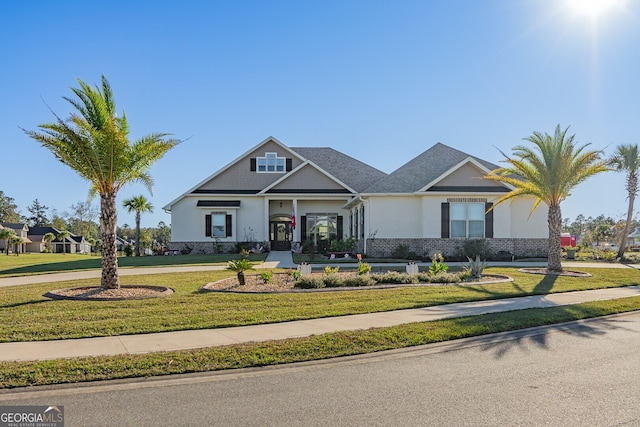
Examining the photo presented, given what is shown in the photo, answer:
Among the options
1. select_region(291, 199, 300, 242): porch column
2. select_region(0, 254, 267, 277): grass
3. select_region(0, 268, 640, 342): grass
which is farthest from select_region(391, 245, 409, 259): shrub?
select_region(0, 268, 640, 342): grass

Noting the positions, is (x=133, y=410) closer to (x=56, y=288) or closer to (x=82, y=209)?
(x=56, y=288)

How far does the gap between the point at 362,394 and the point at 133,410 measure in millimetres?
2470

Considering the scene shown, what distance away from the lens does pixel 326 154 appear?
133 ft

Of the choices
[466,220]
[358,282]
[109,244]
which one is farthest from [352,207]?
[109,244]

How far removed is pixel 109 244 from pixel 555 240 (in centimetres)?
1636

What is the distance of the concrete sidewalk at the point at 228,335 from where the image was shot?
7371mm

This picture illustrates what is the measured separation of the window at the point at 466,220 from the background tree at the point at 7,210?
321 feet

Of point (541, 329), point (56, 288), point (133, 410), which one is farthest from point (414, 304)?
point (56, 288)

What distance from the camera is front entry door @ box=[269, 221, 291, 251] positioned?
119 feet

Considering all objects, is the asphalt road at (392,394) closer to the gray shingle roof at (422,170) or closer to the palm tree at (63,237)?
the gray shingle roof at (422,170)

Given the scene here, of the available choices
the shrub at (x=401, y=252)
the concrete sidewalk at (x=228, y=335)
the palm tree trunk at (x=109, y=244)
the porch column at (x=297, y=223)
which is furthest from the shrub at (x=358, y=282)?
the porch column at (x=297, y=223)

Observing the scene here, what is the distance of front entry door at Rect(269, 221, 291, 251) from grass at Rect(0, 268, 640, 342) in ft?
65.1

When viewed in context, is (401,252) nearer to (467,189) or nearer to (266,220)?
(467,189)

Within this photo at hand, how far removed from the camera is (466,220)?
27500mm
